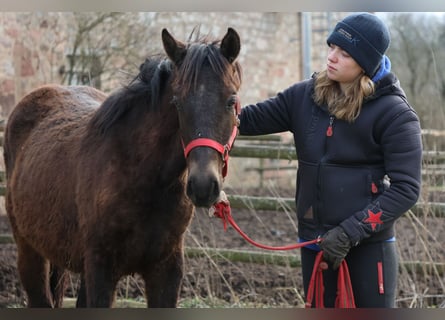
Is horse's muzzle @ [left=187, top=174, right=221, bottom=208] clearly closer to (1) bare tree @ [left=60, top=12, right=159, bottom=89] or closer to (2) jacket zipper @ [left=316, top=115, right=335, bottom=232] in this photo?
(2) jacket zipper @ [left=316, top=115, right=335, bottom=232]

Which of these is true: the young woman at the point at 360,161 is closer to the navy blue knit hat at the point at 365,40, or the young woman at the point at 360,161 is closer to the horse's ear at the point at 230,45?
the navy blue knit hat at the point at 365,40

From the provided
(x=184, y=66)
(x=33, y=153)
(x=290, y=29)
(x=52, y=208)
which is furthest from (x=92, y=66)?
(x=290, y=29)

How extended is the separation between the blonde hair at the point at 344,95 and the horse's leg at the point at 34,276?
2.53m

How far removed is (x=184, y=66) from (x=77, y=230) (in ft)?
4.14

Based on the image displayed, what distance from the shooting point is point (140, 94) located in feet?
12.0

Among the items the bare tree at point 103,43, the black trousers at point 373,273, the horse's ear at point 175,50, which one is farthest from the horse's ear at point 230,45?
the bare tree at point 103,43

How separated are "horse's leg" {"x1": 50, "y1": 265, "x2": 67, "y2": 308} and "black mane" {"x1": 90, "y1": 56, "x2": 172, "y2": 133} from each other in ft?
5.39

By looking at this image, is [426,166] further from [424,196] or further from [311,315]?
[311,315]

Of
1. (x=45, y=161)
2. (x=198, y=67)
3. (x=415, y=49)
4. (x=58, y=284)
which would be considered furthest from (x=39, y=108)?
(x=415, y=49)

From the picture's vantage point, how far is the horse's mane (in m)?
3.12

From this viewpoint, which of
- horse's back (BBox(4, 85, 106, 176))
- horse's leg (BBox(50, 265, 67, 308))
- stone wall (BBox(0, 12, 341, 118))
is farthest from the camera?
stone wall (BBox(0, 12, 341, 118))

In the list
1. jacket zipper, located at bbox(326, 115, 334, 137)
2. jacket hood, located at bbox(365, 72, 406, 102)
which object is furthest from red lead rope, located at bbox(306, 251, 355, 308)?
jacket hood, located at bbox(365, 72, 406, 102)

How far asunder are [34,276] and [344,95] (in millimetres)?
2733

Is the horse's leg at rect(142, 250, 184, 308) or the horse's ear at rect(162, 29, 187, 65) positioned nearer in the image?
the horse's ear at rect(162, 29, 187, 65)
